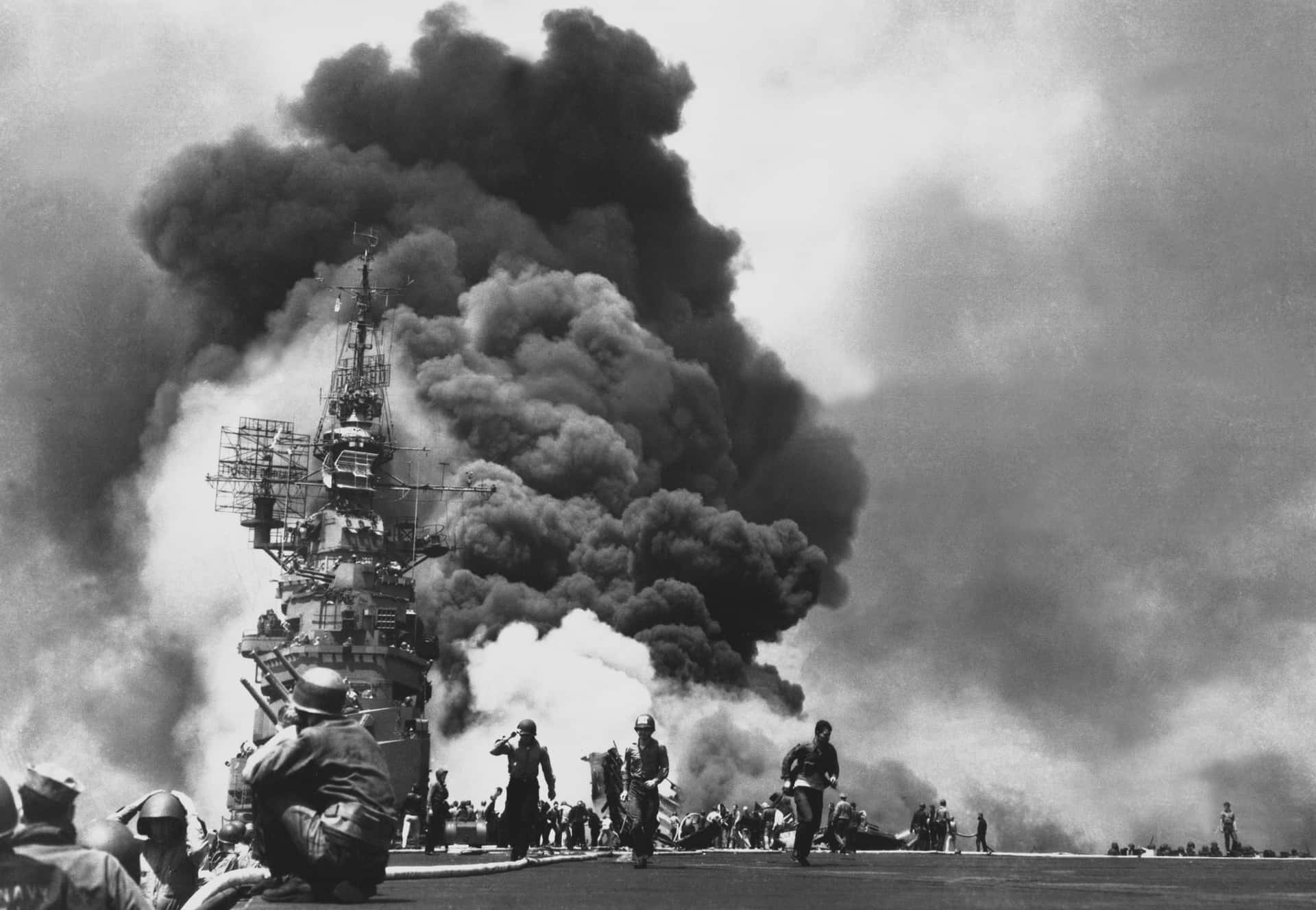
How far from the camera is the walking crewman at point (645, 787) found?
64.1 feet

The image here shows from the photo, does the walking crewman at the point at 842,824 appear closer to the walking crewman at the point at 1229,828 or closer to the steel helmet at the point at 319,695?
the walking crewman at the point at 1229,828

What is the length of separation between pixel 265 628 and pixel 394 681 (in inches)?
211

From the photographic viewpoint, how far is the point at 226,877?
9531 millimetres

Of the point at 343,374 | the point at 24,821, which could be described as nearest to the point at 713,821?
the point at 24,821

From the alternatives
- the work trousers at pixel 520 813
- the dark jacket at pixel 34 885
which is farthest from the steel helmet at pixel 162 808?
the work trousers at pixel 520 813

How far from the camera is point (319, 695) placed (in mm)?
9297

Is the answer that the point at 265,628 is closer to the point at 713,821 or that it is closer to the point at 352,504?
the point at 352,504

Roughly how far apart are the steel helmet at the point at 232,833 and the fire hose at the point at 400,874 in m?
2.25

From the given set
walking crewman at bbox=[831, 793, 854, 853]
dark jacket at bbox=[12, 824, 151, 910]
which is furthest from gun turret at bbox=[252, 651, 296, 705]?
walking crewman at bbox=[831, 793, 854, 853]

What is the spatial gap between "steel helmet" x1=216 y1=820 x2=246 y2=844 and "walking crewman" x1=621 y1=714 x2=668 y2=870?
461 cm

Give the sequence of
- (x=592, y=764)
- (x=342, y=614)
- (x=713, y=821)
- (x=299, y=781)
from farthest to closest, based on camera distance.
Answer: (x=342, y=614)
(x=592, y=764)
(x=713, y=821)
(x=299, y=781)

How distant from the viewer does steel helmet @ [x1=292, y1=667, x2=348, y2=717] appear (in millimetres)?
9281

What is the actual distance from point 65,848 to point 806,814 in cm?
1422

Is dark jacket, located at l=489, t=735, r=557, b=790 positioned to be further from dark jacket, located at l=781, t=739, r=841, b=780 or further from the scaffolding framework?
the scaffolding framework
